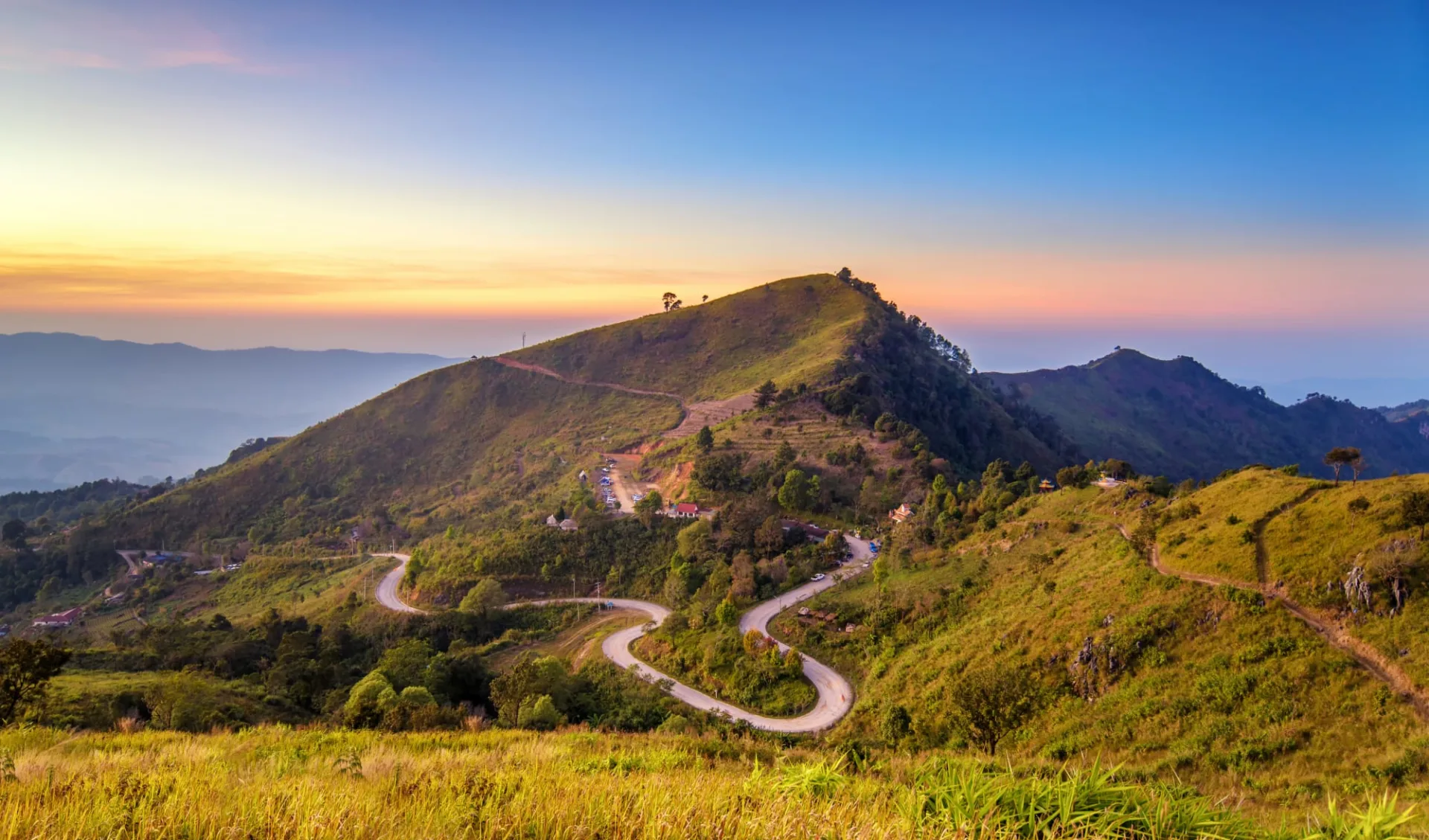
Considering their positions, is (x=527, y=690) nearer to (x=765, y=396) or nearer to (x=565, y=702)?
(x=565, y=702)

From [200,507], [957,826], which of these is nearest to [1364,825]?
[957,826]

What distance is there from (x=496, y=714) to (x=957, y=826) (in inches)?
1023

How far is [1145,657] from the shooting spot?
20125 millimetres

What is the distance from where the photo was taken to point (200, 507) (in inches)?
3219

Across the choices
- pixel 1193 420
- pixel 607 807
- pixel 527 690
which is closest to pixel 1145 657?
pixel 527 690

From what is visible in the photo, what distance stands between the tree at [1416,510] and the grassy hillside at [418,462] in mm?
61753

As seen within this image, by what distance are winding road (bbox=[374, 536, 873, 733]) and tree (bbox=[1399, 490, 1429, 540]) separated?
19.9 meters

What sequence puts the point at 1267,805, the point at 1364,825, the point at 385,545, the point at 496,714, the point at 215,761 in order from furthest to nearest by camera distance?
1. the point at 385,545
2. the point at 496,714
3. the point at 1267,805
4. the point at 215,761
5. the point at 1364,825

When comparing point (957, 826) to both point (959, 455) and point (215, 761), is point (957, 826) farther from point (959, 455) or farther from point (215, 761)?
point (959, 455)

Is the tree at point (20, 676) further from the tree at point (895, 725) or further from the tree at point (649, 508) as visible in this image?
the tree at point (649, 508)

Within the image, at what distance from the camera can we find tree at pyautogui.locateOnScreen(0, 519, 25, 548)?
248 feet

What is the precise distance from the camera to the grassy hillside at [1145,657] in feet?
46.2

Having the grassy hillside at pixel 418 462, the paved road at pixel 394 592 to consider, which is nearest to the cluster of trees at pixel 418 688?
the paved road at pixel 394 592

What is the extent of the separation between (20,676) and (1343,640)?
113ft
